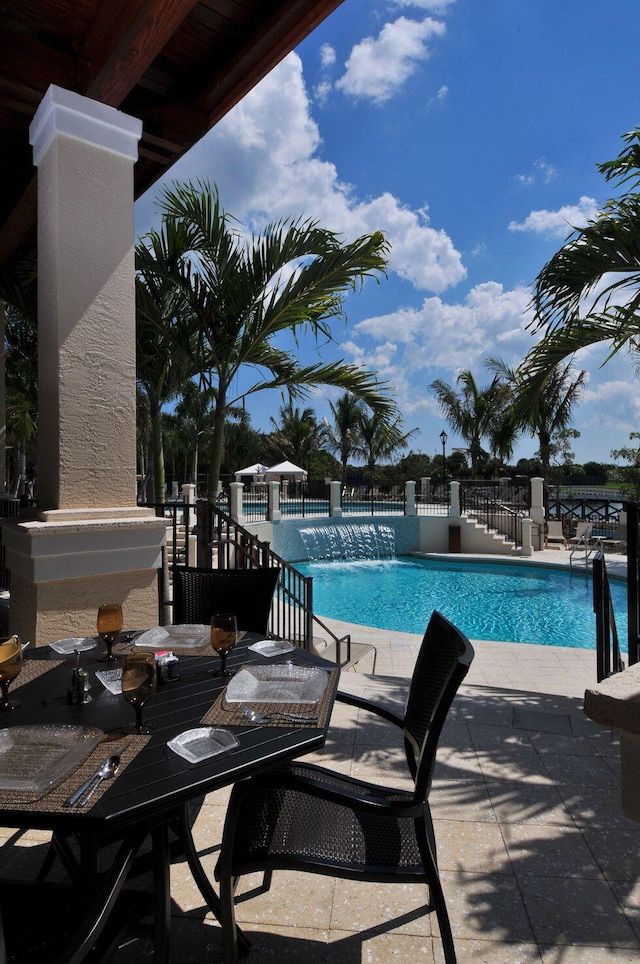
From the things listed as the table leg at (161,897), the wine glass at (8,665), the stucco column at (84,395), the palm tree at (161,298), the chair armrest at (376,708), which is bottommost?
the table leg at (161,897)

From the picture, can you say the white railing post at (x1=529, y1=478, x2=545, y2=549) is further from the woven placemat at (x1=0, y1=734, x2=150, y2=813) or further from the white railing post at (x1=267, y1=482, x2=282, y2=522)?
the woven placemat at (x1=0, y1=734, x2=150, y2=813)

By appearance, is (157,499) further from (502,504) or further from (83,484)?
(502,504)

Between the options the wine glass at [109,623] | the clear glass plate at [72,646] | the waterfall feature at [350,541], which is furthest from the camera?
the waterfall feature at [350,541]

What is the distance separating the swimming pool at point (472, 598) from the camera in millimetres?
9172

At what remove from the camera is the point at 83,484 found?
295cm

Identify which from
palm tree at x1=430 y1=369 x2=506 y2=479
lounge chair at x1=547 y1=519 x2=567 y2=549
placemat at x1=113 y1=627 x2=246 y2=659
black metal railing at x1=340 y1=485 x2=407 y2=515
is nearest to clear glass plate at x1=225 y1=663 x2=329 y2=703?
placemat at x1=113 y1=627 x2=246 y2=659

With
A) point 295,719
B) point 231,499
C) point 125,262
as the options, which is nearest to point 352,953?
point 295,719

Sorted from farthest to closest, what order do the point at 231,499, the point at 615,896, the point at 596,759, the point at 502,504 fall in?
the point at 502,504 < the point at 231,499 < the point at 596,759 < the point at 615,896

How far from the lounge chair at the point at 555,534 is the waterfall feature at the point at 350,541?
4804 millimetres

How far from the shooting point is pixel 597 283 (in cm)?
368

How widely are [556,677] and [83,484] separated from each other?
15.8 ft

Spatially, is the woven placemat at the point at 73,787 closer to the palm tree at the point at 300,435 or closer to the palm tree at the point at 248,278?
the palm tree at the point at 248,278

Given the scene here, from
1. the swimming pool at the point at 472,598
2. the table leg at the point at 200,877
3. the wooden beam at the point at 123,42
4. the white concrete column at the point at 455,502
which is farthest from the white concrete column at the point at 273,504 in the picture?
the table leg at the point at 200,877

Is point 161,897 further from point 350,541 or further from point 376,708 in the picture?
point 350,541
